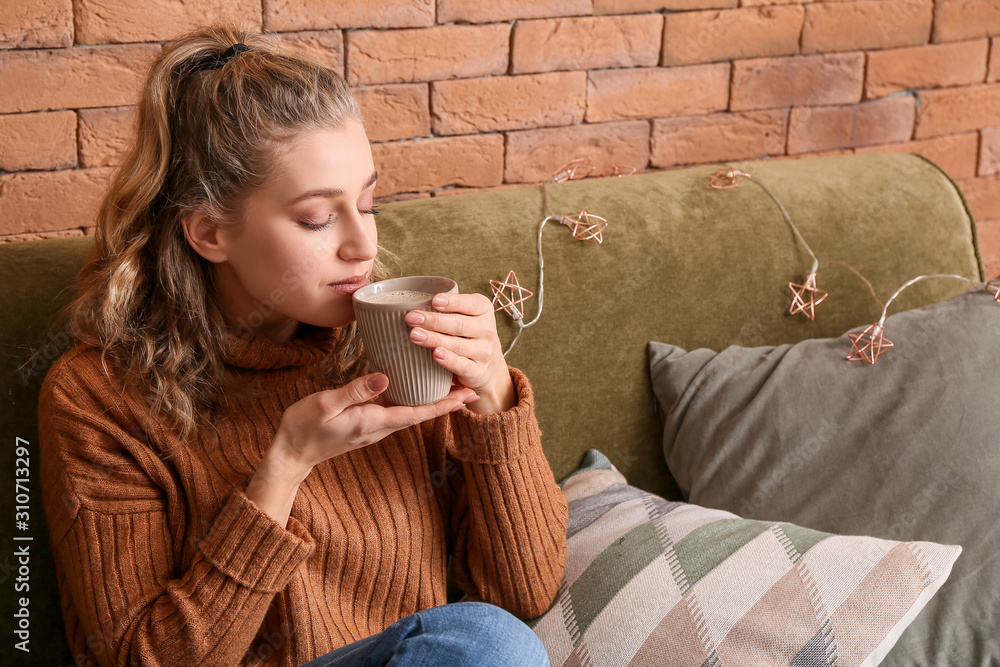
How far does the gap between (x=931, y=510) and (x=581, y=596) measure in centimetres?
51

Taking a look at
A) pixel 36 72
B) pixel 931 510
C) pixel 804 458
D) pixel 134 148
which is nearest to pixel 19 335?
pixel 134 148

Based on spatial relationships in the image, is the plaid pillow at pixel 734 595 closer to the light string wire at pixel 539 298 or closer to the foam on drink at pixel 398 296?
the light string wire at pixel 539 298

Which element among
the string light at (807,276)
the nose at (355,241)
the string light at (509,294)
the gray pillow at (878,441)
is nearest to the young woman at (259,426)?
the nose at (355,241)

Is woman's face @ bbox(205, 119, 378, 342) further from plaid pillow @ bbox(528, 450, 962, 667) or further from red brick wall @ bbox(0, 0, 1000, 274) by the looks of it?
red brick wall @ bbox(0, 0, 1000, 274)

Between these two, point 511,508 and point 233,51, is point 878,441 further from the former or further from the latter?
point 233,51

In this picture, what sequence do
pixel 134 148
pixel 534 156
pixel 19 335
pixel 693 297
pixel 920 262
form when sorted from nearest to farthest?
pixel 134 148 < pixel 19 335 < pixel 693 297 < pixel 920 262 < pixel 534 156

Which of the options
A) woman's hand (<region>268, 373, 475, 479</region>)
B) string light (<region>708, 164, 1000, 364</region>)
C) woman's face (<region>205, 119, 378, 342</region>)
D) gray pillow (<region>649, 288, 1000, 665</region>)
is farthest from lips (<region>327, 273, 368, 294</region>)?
string light (<region>708, 164, 1000, 364</region>)

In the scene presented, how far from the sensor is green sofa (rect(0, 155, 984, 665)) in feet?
4.32

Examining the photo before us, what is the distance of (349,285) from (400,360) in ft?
0.44

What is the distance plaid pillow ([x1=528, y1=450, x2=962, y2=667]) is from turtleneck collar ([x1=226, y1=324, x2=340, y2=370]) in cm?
44

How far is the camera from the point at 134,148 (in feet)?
3.22

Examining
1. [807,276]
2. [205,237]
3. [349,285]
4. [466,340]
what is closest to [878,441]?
[807,276]

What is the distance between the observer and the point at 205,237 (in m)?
0.94

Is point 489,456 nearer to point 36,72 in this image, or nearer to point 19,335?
point 19,335
